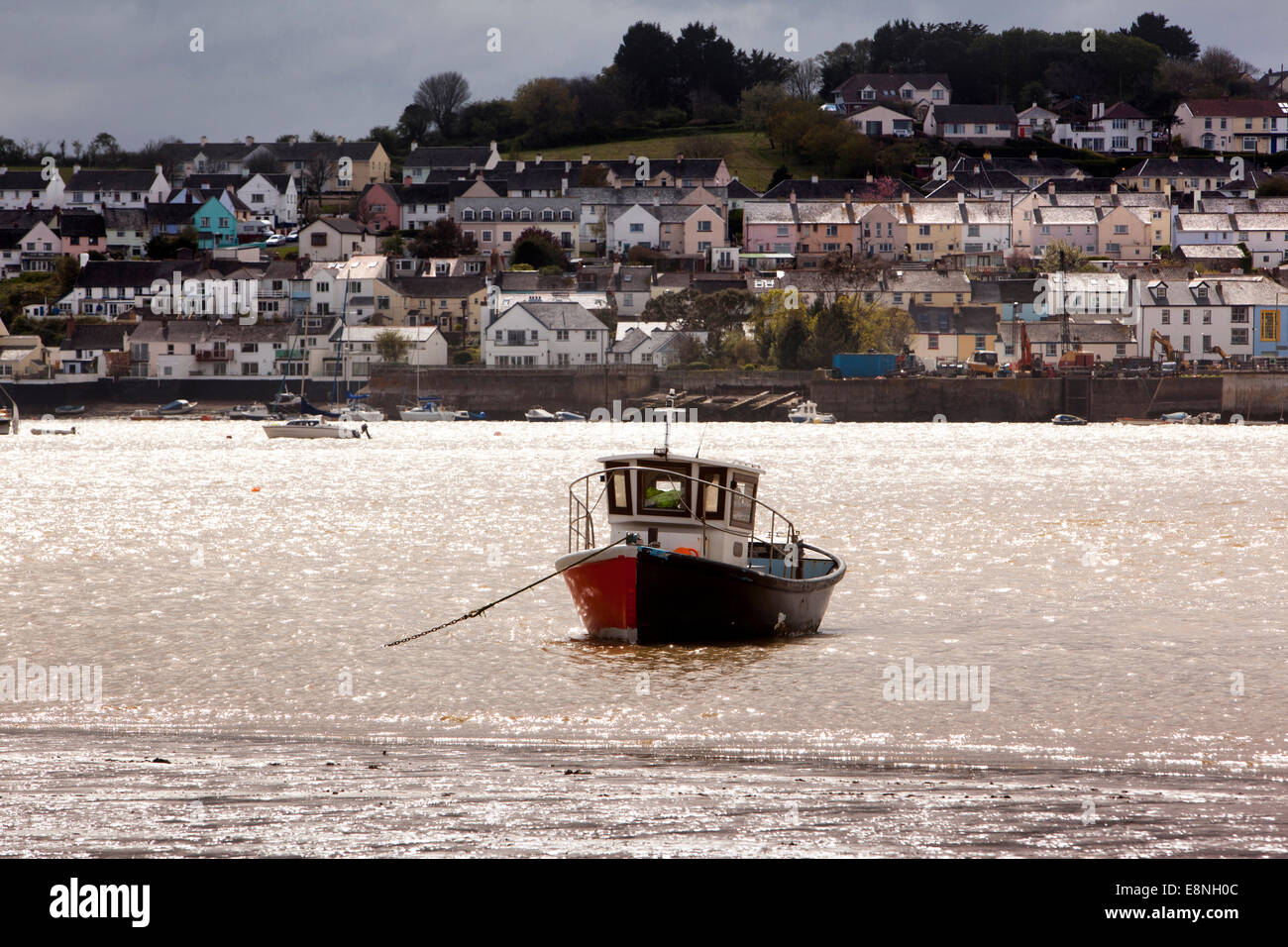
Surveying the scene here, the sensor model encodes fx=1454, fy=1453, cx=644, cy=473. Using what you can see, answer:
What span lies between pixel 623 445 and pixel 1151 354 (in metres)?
48.3

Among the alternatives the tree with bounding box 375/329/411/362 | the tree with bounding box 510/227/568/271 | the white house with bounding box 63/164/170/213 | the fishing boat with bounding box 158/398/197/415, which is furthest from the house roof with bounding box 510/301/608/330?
the white house with bounding box 63/164/170/213

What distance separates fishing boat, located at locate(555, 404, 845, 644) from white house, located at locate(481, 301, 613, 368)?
84092mm

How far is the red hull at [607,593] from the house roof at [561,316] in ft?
281

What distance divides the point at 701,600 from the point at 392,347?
290 feet

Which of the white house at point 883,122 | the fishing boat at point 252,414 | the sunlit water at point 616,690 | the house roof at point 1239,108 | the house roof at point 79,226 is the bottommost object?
the fishing boat at point 252,414

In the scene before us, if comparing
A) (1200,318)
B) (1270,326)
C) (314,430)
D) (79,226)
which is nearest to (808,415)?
(1200,318)

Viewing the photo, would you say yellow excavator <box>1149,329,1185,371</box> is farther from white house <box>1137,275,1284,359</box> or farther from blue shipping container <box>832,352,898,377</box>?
blue shipping container <box>832,352,898,377</box>

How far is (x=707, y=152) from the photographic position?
15975 centimetres

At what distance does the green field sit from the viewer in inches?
6240

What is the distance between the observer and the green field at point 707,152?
158 metres

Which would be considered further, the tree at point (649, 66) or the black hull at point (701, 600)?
the tree at point (649, 66)

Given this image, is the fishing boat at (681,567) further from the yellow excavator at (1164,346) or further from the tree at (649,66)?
the tree at (649,66)

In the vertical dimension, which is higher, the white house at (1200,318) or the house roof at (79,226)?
the house roof at (79,226)

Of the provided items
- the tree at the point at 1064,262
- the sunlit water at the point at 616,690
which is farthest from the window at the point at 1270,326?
the sunlit water at the point at 616,690
